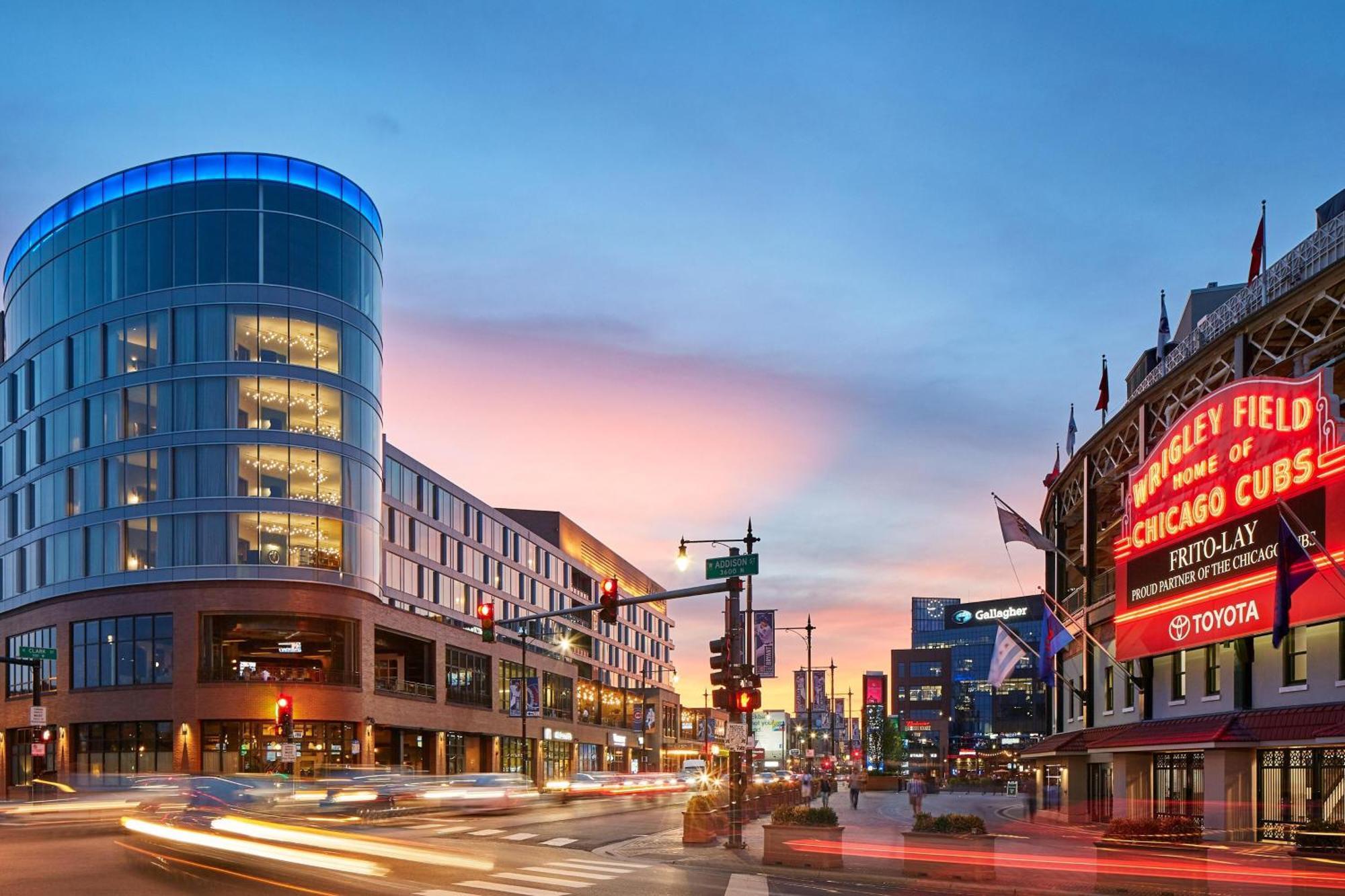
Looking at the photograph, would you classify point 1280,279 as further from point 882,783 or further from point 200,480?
point 882,783

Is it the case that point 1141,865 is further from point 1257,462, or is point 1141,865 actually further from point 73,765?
point 73,765

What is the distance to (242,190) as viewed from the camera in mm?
69750

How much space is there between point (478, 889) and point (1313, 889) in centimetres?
1446

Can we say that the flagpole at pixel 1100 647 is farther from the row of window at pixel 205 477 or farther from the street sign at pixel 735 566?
the row of window at pixel 205 477

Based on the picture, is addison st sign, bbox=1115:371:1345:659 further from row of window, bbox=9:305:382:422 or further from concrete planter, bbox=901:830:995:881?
row of window, bbox=9:305:382:422

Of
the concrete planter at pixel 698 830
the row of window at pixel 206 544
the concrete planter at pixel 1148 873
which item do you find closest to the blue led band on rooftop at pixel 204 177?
the row of window at pixel 206 544

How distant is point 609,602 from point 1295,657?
19497mm

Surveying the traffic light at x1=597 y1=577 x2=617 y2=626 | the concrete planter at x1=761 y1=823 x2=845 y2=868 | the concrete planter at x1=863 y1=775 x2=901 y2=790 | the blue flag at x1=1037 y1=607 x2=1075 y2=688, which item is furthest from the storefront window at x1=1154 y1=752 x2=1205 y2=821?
the concrete planter at x1=863 y1=775 x2=901 y2=790

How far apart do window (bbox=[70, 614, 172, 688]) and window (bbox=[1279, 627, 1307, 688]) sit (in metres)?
53.1

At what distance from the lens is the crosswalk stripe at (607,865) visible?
28.1m

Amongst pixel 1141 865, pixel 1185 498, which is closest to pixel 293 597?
pixel 1185 498

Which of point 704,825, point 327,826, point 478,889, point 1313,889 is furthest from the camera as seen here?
→ point 327,826

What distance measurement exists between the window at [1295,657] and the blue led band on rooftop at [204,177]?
5617 centimetres

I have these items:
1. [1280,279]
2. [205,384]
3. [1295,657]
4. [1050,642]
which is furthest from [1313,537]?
[205,384]
